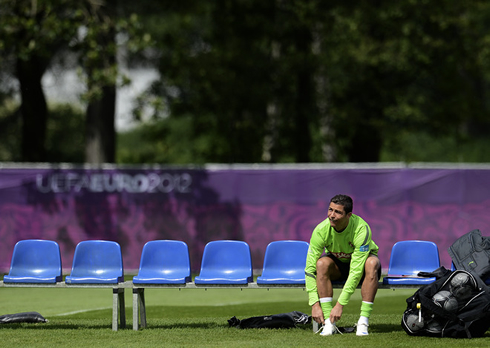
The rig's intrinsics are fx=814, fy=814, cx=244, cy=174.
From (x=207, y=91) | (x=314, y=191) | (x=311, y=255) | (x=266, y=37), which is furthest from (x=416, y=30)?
(x=311, y=255)

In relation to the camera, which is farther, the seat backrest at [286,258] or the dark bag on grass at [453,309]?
the seat backrest at [286,258]

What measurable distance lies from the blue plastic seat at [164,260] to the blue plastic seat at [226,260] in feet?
0.76

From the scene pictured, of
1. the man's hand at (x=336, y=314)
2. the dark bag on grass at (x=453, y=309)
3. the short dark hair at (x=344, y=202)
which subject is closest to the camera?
the dark bag on grass at (x=453, y=309)

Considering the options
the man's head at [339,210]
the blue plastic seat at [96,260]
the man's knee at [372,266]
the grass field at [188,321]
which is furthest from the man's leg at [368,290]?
the blue plastic seat at [96,260]

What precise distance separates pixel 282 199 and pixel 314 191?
584 millimetres

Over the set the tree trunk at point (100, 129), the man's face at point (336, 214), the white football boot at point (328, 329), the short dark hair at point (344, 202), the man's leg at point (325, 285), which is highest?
the tree trunk at point (100, 129)

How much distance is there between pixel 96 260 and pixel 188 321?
1.27 m

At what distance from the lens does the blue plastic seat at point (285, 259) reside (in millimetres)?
9125

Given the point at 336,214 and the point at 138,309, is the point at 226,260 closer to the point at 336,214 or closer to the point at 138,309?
the point at 138,309

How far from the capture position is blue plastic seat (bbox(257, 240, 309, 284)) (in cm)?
912

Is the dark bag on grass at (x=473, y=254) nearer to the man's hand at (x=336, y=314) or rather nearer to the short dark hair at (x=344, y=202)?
the short dark hair at (x=344, y=202)

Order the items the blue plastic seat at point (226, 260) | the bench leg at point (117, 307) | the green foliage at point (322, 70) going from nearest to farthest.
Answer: the bench leg at point (117, 307) → the blue plastic seat at point (226, 260) → the green foliage at point (322, 70)

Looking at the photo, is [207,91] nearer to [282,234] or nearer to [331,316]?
[282,234]

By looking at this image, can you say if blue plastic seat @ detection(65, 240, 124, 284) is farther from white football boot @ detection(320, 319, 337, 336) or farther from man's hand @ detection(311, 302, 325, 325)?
white football boot @ detection(320, 319, 337, 336)
